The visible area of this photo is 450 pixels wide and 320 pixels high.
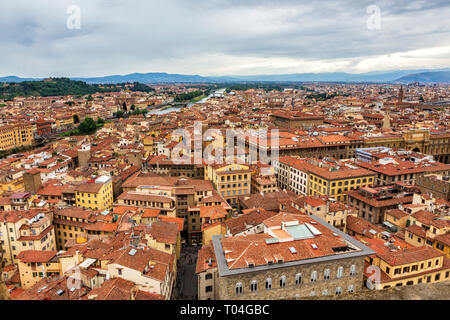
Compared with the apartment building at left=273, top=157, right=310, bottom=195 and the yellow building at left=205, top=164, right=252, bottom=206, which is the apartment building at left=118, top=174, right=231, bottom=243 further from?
the apartment building at left=273, top=157, right=310, bottom=195

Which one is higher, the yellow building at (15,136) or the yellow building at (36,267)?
the yellow building at (15,136)

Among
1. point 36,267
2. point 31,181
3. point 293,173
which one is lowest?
point 36,267

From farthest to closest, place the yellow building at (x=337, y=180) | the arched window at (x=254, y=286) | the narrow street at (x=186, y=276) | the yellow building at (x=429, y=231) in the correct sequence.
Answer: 1. the yellow building at (x=337, y=180)
2. the yellow building at (x=429, y=231)
3. the narrow street at (x=186, y=276)
4. the arched window at (x=254, y=286)

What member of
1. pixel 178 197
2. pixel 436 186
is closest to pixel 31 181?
pixel 178 197

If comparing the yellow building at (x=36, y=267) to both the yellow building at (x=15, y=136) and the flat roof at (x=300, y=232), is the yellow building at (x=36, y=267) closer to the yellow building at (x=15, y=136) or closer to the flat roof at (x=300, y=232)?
the flat roof at (x=300, y=232)

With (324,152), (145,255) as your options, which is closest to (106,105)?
(324,152)

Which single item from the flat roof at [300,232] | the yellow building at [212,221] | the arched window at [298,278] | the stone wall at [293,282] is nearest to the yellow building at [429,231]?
the stone wall at [293,282]

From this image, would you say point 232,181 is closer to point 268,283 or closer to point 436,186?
point 268,283
